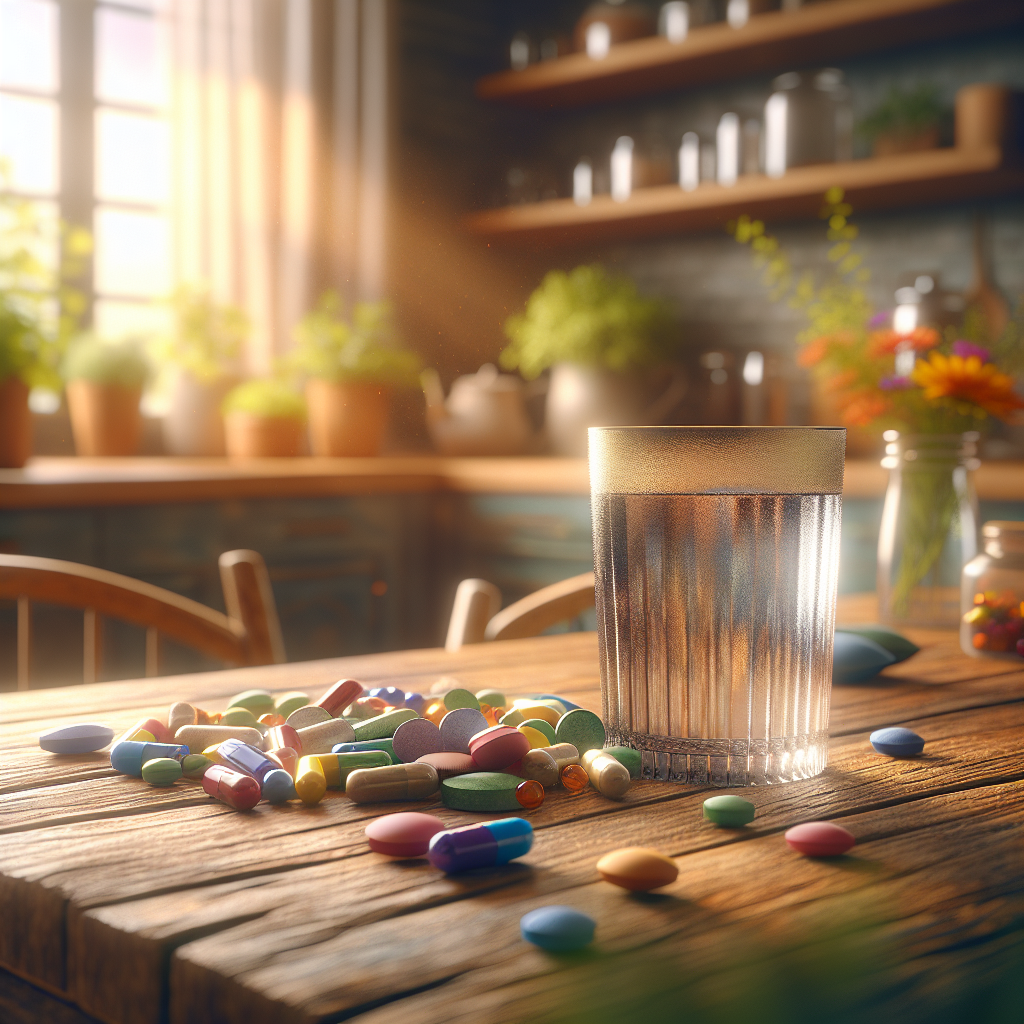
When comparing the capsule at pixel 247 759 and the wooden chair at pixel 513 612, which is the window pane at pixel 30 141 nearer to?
the wooden chair at pixel 513 612

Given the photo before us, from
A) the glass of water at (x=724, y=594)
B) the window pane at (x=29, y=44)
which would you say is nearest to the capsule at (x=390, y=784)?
the glass of water at (x=724, y=594)

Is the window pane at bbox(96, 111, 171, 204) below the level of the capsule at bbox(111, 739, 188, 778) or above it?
above

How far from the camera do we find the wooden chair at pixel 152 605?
1088 mm

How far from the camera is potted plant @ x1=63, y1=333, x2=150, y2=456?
288 cm

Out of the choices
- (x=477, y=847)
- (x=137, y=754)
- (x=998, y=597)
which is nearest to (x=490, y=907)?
(x=477, y=847)

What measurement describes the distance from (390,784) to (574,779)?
0.09 meters

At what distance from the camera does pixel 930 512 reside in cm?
117

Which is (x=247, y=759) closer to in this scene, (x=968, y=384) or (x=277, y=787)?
(x=277, y=787)

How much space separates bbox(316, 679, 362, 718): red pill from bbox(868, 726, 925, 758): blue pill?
0.97ft

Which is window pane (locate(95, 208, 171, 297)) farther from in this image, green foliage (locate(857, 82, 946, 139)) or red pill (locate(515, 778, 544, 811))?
red pill (locate(515, 778, 544, 811))

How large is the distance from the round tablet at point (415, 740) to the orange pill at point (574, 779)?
2.8 inches

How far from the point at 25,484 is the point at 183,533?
14.2 inches

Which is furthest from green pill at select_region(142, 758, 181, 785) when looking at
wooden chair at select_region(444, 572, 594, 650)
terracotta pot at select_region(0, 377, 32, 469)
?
terracotta pot at select_region(0, 377, 32, 469)

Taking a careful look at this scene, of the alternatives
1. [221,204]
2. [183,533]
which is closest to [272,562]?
[183,533]
